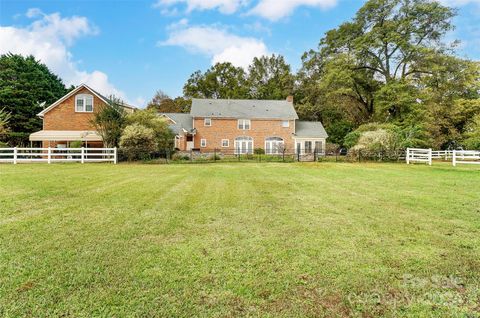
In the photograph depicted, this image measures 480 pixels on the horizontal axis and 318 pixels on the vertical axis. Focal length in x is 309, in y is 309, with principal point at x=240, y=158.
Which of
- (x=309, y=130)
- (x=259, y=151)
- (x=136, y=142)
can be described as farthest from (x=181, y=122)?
(x=136, y=142)

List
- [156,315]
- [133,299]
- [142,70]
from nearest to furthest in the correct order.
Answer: [156,315], [133,299], [142,70]

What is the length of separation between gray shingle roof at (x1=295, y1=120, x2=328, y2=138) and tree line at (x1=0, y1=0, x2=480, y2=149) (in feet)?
9.03

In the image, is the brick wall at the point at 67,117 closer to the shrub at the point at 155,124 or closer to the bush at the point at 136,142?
the shrub at the point at 155,124

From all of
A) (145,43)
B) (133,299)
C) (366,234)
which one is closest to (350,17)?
(145,43)

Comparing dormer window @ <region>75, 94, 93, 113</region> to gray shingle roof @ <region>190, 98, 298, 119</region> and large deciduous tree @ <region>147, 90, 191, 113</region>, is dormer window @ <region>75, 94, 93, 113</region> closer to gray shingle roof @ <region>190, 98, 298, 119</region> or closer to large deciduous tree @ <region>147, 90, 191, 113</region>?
gray shingle roof @ <region>190, 98, 298, 119</region>

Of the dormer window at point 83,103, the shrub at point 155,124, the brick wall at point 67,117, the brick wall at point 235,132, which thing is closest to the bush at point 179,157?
the shrub at point 155,124

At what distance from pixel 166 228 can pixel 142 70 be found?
24744 mm

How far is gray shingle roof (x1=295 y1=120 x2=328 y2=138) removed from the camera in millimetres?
38116

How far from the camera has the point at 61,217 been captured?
568 cm

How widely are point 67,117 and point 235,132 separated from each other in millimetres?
18391

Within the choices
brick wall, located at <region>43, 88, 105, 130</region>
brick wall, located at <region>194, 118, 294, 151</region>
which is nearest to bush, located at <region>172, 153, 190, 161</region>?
brick wall, located at <region>43, 88, 105, 130</region>

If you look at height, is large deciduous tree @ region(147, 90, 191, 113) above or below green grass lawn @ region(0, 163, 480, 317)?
above

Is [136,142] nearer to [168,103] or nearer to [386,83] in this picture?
[386,83]

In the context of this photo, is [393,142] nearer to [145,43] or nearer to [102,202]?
[145,43]
